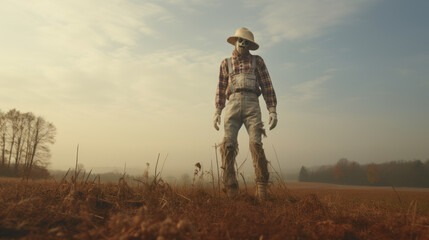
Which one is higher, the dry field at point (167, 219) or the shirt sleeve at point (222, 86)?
the shirt sleeve at point (222, 86)

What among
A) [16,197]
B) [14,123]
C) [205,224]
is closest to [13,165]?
[14,123]

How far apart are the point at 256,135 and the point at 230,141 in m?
0.49

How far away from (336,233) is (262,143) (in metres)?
2.57

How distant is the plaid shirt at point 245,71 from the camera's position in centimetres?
509

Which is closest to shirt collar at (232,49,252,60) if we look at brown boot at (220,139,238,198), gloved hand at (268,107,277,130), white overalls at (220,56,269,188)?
white overalls at (220,56,269,188)

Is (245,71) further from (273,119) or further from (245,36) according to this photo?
(273,119)

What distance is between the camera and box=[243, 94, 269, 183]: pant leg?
14.8 ft

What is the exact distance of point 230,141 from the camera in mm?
4828

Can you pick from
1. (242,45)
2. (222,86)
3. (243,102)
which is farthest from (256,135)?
(242,45)

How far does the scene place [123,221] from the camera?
5.36 ft

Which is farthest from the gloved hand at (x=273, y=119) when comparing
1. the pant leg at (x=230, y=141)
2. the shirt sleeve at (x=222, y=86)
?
the shirt sleeve at (x=222, y=86)

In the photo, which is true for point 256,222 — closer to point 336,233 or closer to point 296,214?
point 336,233

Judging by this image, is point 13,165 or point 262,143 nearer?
point 262,143

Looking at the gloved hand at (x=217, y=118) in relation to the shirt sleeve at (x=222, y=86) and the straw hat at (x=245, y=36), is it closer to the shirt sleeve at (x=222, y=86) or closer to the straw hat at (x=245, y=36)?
the shirt sleeve at (x=222, y=86)
